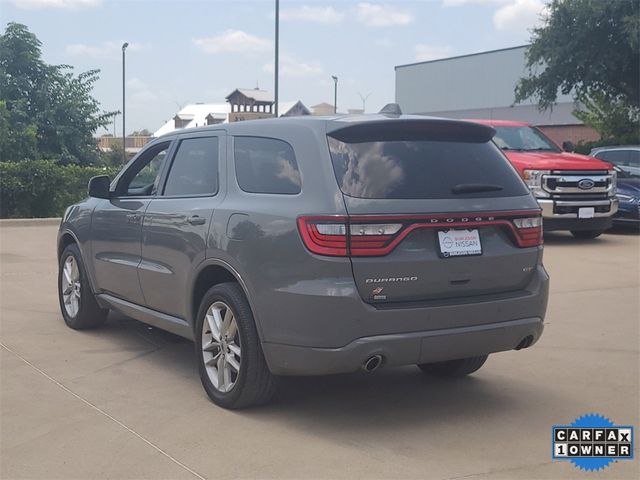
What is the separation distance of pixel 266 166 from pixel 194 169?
89 cm

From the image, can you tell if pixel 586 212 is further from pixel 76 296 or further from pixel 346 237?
pixel 346 237

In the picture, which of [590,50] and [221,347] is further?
[590,50]

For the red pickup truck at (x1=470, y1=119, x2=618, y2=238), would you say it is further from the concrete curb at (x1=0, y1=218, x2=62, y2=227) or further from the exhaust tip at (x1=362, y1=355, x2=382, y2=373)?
the concrete curb at (x1=0, y1=218, x2=62, y2=227)

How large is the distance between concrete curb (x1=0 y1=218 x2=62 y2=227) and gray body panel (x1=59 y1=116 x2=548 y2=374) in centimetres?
1280

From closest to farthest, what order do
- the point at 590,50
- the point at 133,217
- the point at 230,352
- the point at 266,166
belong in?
1. the point at 230,352
2. the point at 266,166
3. the point at 133,217
4. the point at 590,50

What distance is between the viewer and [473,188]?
4.95m

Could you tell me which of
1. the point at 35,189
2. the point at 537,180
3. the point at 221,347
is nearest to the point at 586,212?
the point at 537,180

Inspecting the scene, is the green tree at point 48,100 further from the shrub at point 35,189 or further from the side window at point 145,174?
the side window at point 145,174

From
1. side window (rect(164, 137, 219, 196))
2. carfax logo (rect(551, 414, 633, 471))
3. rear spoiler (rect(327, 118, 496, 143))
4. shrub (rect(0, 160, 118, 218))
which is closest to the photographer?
carfax logo (rect(551, 414, 633, 471))

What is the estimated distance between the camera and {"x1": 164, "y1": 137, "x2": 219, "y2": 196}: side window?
5.68 meters

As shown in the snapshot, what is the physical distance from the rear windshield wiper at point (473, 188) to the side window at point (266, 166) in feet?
3.09

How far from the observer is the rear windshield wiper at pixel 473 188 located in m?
4.90

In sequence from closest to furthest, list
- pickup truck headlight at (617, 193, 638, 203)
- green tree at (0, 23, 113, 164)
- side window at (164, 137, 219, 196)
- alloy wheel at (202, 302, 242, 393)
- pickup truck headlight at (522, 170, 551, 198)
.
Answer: alloy wheel at (202, 302, 242, 393), side window at (164, 137, 219, 196), pickup truck headlight at (522, 170, 551, 198), pickup truck headlight at (617, 193, 638, 203), green tree at (0, 23, 113, 164)

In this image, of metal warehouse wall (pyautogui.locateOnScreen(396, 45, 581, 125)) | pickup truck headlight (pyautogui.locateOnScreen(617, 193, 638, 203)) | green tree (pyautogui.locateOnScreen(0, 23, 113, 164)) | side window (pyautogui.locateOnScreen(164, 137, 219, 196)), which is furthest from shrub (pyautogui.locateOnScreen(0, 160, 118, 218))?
metal warehouse wall (pyautogui.locateOnScreen(396, 45, 581, 125))
